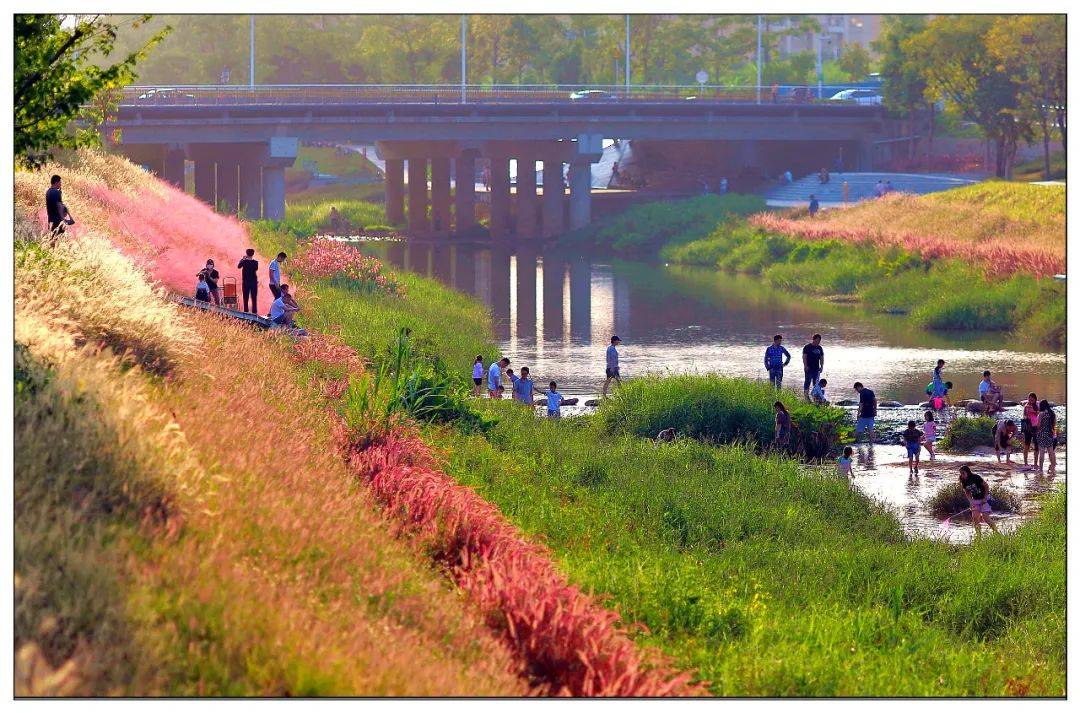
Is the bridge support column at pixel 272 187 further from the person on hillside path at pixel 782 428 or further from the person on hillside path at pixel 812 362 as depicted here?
the person on hillside path at pixel 782 428

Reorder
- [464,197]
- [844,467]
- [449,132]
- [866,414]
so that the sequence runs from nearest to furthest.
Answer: [844,467], [866,414], [449,132], [464,197]

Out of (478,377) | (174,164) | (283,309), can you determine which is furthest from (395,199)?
(283,309)

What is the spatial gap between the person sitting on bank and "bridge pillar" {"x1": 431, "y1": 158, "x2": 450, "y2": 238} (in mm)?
56836

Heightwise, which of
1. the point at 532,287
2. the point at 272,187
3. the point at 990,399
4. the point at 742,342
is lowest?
the point at 990,399

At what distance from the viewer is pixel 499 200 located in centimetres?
8569

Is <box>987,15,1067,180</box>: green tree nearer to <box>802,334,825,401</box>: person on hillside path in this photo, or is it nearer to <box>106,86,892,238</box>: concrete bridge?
<box>106,86,892,238</box>: concrete bridge

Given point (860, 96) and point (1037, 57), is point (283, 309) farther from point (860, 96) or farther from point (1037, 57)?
point (860, 96)

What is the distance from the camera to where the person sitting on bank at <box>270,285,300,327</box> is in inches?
1043

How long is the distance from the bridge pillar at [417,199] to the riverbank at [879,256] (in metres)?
8.99

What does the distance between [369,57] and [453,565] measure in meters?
104

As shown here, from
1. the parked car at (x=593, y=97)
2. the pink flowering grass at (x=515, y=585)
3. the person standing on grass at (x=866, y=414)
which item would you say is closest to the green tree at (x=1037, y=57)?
the parked car at (x=593, y=97)

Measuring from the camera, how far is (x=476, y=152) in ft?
282

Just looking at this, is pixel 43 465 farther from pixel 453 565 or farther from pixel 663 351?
pixel 663 351

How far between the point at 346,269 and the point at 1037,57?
4056 centimetres
